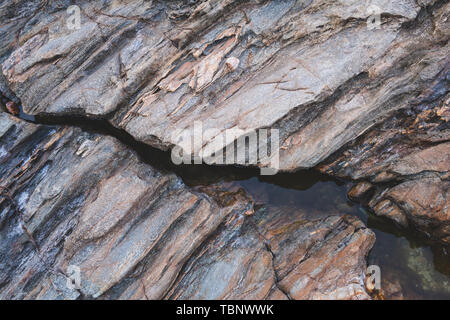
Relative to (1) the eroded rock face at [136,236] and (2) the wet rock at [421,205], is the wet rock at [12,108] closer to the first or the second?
(1) the eroded rock face at [136,236]

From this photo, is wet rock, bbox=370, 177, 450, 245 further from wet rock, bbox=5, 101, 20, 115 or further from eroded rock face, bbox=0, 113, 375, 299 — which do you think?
wet rock, bbox=5, 101, 20, 115

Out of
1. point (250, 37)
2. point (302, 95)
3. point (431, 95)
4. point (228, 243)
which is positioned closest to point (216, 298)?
point (228, 243)

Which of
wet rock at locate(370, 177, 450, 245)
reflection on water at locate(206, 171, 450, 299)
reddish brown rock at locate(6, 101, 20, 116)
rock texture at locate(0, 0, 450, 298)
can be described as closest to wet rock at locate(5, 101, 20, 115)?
reddish brown rock at locate(6, 101, 20, 116)

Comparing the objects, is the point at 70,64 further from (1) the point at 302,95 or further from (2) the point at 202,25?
(1) the point at 302,95

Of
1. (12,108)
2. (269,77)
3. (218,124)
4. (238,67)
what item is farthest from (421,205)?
(12,108)

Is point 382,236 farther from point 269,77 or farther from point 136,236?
point 136,236
